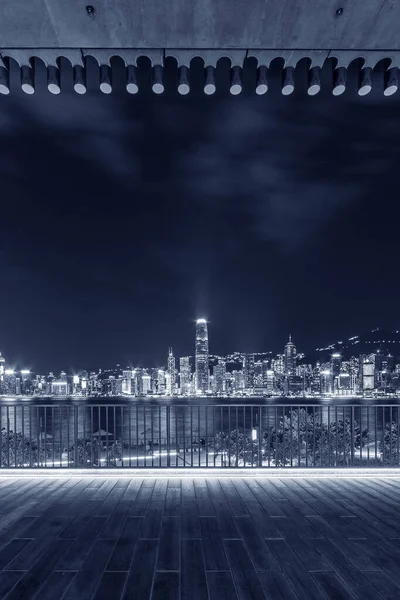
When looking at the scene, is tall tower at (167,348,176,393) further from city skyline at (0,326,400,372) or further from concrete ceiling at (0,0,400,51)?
concrete ceiling at (0,0,400,51)

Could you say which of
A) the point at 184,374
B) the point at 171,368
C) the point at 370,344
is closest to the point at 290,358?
the point at 370,344

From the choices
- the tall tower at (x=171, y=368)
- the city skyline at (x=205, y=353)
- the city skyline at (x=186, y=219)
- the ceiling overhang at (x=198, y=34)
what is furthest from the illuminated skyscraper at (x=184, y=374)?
the ceiling overhang at (x=198, y=34)

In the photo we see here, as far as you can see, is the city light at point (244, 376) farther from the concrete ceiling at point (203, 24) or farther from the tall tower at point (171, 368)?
the concrete ceiling at point (203, 24)

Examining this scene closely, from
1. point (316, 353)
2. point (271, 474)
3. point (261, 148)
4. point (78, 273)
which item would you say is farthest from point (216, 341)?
point (271, 474)

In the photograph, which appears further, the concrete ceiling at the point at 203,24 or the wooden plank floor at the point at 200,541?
the wooden plank floor at the point at 200,541

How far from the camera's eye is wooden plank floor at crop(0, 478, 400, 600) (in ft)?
8.85

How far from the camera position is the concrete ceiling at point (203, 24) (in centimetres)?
233

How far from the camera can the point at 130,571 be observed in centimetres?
292

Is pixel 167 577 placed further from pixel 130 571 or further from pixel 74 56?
pixel 74 56

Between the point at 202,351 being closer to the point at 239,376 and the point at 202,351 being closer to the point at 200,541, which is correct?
the point at 239,376

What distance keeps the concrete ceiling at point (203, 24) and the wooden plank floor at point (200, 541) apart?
321 centimetres

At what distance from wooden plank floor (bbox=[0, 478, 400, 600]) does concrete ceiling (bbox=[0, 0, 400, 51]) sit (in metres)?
3.21

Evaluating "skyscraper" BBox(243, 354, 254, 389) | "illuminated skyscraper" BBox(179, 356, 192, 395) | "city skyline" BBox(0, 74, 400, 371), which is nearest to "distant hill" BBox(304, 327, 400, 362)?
A: "city skyline" BBox(0, 74, 400, 371)

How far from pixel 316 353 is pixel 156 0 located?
84.4m
